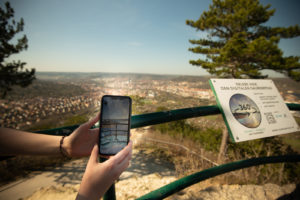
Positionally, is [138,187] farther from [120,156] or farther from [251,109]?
[120,156]

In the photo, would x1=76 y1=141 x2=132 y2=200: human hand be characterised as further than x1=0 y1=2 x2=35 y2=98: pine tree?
No

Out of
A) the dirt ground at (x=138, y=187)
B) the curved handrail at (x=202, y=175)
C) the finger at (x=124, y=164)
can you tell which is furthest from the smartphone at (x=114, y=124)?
the dirt ground at (x=138, y=187)

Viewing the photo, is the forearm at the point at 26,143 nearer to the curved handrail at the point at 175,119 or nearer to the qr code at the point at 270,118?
the curved handrail at the point at 175,119

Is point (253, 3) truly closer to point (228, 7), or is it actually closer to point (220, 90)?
point (228, 7)

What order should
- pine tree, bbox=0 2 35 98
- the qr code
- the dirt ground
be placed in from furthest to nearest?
pine tree, bbox=0 2 35 98 < the dirt ground < the qr code

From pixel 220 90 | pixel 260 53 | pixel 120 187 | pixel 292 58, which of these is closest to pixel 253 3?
pixel 260 53

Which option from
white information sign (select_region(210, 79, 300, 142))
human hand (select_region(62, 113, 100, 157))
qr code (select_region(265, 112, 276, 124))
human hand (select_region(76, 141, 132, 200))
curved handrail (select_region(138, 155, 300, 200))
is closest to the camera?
human hand (select_region(76, 141, 132, 200))

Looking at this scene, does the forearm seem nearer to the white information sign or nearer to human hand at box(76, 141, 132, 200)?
human hand at box(76, 141, 132, 200)

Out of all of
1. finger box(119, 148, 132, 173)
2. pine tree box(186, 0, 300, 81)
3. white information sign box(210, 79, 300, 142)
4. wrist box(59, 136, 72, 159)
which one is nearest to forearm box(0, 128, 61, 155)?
wrist box(59, 136, 72, 159)
